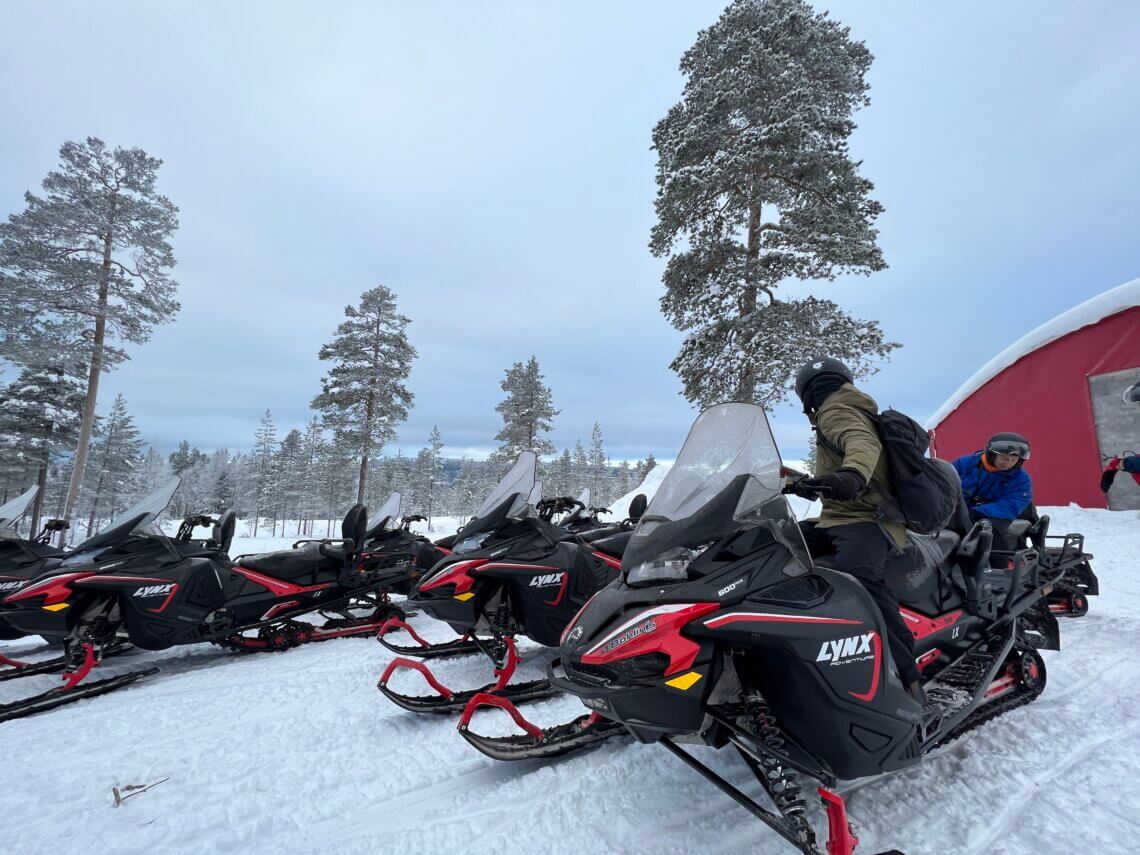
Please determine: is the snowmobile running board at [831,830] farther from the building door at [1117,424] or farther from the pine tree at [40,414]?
the pine tree at [40,414]

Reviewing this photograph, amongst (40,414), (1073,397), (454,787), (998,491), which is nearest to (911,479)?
(454,787)

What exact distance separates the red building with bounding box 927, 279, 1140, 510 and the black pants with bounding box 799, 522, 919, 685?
11762 mm

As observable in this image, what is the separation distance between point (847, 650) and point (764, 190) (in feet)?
37.4

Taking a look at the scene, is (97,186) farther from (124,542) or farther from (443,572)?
(443,572)

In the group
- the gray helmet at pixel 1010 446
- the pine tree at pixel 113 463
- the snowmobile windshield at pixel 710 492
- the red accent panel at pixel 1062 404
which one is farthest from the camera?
the pine tree at pixel 113 463

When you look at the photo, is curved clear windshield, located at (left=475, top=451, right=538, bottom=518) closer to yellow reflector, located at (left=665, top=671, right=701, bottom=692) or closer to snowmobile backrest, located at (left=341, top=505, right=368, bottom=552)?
snowmobile backrest, located at (left=341, top=505, right=368, bottom=552)

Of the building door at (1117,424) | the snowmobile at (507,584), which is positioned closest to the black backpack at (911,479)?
the snowmobile at (507,584)

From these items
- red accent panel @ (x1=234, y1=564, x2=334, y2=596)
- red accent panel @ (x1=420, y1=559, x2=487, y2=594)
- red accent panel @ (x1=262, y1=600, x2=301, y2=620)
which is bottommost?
red accent panel @ (x1=262, y1=600, x2=301, y2=620)

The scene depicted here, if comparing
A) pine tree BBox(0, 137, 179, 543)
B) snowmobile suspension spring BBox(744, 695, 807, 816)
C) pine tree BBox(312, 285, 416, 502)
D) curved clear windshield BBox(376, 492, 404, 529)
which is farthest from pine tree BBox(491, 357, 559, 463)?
snowmobile suspension spring BBox(744, 695, 807, 816)

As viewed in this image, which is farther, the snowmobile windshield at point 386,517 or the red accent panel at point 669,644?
the snowmobile windshield at point 386,517

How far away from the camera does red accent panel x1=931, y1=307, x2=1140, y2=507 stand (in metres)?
10.6

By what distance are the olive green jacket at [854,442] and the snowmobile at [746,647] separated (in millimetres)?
339

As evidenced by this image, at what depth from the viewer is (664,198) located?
11391 millimetres

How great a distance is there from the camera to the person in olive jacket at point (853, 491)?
86.4 inches
